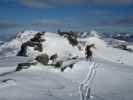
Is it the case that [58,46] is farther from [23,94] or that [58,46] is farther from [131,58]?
[23,94]

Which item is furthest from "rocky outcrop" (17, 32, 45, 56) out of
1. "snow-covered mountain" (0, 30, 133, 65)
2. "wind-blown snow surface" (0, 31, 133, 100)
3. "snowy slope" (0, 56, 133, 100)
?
"snowy slope" (0, 56, 133, 100)

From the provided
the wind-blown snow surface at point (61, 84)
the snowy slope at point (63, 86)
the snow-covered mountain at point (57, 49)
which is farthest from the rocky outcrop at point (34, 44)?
the snowy slope at point (63, 86)

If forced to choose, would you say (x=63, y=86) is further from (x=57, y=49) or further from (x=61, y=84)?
(x=57, y=49)

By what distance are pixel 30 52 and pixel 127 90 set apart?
60.8ft

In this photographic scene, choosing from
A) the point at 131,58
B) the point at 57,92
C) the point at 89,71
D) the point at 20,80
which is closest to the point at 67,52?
the point at 131,58

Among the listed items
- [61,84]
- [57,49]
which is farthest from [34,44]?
[61,84]

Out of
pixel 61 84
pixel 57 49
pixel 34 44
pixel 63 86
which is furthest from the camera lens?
pixel 57 49

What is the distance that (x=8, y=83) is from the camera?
534 inches

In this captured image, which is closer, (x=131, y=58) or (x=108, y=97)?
(x=108, y=97)

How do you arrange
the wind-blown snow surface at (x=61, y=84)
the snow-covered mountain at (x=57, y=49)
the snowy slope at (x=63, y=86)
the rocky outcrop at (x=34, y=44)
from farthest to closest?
the snow-covered mountain at (x=57, y=49)
the rocky outcrop at (x=34, y=44)
the wind-blown snow surface at (x=61, y=84)
the snowy slope at (x=63, y=86)

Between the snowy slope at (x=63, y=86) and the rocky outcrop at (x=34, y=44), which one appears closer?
the snowy slope at (x=63, y=86)

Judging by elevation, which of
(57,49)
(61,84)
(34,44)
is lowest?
(61,84)

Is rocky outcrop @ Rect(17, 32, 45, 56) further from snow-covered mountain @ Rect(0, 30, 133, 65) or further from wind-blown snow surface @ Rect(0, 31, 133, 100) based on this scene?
wind-blown snow surface @ Rect(0, 31, 133, 100)

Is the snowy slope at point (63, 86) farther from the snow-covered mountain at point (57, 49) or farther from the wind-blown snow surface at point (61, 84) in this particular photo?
the snow-covered mountain at point (57, 49)
